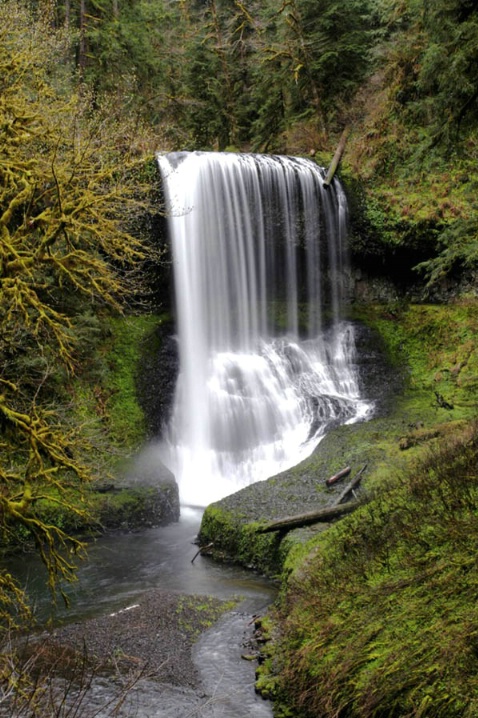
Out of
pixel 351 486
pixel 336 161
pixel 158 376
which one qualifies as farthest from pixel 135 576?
pixel 336 161

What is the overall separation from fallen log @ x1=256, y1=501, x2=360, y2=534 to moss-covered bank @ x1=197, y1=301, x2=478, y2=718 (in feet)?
0.48

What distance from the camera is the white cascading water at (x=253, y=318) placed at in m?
15.0

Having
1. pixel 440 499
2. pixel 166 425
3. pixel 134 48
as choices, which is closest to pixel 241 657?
pixel 440 499

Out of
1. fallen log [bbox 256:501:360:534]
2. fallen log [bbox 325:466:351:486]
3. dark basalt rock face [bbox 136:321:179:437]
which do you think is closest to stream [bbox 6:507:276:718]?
fallen log [bbox 256:501:360:534]

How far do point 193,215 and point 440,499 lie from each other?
42.2 feet

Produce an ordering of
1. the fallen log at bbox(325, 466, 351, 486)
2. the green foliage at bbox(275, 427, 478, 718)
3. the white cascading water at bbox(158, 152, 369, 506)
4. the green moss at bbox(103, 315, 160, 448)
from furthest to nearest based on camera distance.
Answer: the white cascading water at bbox(158, 152, 369, 506) → the green moss at bbox(103, 315, 160, 448) → the fallen log at bbox(325, 466, 351, 486) → the green foliage at bbox(275, 427, 478, 718)

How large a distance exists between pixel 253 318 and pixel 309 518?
31.8ft

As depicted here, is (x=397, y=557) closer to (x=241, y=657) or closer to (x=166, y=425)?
(x=241, y=657)

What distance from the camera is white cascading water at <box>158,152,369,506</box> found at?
15.0 m

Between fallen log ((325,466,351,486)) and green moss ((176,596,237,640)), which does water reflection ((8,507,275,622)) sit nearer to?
green moss ((176,596,237,640))

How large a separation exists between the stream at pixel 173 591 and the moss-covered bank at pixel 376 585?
0.34 metres

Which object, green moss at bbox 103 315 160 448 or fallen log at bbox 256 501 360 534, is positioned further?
green moss at bbox 103 315 160 448

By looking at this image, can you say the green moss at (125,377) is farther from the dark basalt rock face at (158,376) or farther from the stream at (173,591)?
the stream at (173,591)

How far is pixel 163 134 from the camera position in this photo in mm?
22203
